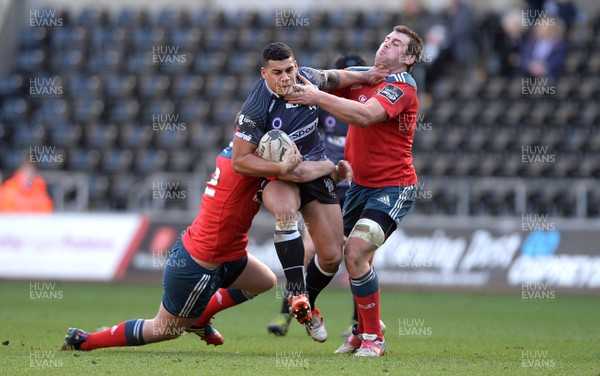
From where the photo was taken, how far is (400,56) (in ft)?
30.8

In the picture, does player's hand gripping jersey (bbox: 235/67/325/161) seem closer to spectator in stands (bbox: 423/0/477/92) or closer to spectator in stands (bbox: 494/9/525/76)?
spectator in stands (bbox: 423/0/477/92)

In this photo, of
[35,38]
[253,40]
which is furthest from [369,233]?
[35,38]

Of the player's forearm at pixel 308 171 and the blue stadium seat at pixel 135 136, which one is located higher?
the player's forearm at pixel 308 171

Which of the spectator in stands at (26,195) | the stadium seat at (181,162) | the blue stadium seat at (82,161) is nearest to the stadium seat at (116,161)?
the blue stadium seat at (82,161)

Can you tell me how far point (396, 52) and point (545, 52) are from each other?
13.7m

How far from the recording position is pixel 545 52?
73.0ft

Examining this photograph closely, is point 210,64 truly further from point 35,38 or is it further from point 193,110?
point 35,38

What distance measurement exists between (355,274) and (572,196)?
455 inches

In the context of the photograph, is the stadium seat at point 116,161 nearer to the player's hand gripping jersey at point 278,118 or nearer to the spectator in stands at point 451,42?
the spectator in stands at point 451,42

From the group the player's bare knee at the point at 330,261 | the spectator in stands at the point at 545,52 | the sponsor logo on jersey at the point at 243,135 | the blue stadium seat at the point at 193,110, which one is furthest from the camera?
the blue stadium seat at the point at 193,110

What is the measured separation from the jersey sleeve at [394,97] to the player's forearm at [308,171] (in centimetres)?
Result: 69

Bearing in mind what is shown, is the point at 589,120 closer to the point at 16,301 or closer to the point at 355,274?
the point at 16,301

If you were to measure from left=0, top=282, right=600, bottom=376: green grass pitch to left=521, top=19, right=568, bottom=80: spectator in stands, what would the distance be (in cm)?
635

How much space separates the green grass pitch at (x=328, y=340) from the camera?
791 centimetres
